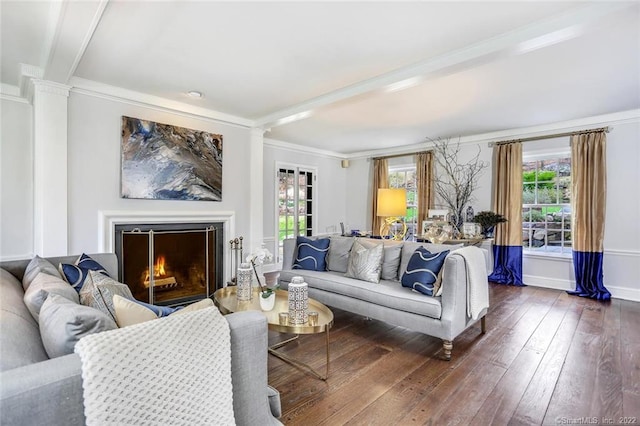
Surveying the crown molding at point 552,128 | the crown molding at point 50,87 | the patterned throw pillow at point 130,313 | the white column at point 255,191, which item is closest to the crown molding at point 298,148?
the white column at point 255,191

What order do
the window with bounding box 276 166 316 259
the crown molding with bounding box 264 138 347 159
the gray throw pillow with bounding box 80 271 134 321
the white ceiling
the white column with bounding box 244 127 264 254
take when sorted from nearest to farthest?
1. the gray throw pillow with bounding box 80 271 134 321
2. the white ceiling
3. the white column with bounding box 244 127 264 254
4. the crown molding with bounding box 264 138 347 159
5. the window with bounding box 276 166 316 259

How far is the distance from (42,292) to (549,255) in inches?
231

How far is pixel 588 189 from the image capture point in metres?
4.40

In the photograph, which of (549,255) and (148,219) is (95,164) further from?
(549,255)

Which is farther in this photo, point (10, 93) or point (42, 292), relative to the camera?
point (10, 93)

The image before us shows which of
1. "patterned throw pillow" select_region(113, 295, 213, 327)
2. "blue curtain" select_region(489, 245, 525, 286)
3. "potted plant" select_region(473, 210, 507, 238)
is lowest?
"blue curtain" select_region(489, 245, 525, 286)

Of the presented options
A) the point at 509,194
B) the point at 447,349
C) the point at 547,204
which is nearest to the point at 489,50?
the point at 447,349

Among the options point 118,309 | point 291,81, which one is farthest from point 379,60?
point 118,309

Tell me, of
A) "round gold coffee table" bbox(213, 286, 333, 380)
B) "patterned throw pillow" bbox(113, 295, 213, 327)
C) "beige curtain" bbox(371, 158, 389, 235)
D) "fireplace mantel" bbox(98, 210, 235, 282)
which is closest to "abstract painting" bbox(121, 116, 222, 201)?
"fireplace mantel" bbox(98, 210, 235, 282)

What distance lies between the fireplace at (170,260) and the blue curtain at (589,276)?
499 centimetres

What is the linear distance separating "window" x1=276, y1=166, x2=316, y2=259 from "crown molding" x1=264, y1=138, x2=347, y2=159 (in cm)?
36

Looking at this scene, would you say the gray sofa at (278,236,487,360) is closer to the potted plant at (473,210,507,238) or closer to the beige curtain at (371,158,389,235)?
the potted plant at (473,210,507,238)

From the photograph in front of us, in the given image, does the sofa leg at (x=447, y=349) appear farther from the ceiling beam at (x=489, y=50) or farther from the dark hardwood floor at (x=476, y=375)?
the ceiling beam at (x=489, y=50)

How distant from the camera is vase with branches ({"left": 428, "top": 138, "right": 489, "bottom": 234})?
548cm
